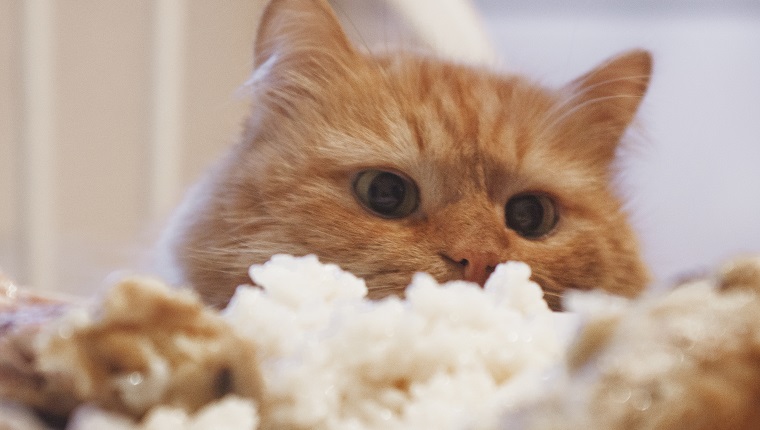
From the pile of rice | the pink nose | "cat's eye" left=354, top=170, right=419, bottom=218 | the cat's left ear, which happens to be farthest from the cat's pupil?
the pile of rice

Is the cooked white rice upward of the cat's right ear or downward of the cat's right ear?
downward

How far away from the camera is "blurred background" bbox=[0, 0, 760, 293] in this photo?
5.41ft

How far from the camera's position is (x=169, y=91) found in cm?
186

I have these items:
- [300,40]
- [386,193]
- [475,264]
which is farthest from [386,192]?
[300,40]

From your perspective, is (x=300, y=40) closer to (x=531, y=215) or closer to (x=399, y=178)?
(x=399, y=178)

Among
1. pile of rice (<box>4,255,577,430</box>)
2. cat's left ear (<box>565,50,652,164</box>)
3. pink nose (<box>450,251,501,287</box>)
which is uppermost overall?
cat's left ear (<box>565,50,652,164</box>)

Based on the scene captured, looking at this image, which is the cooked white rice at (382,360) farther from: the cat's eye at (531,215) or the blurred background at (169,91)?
the blurred background at (169,91)

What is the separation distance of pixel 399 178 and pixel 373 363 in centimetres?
59

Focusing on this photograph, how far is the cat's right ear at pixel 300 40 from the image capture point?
106 cm

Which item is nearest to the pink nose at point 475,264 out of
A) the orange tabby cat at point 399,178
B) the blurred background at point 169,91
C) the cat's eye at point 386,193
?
the orange tabby cat at point 399,178

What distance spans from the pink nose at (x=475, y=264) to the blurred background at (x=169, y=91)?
1.53 ft

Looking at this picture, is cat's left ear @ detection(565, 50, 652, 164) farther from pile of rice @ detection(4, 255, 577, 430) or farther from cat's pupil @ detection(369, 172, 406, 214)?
pile of rice @ detection(4, 255, 577, 430)

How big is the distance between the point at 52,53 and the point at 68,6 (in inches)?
5.4

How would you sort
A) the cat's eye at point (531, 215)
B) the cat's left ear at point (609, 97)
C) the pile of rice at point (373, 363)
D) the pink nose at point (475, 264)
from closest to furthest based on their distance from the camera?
the pile of rice at point (373, 363) → the pink nose at point (475, 264) → the cat's eye at point (531, 215) → the cat's left ear at point (609, 97)
